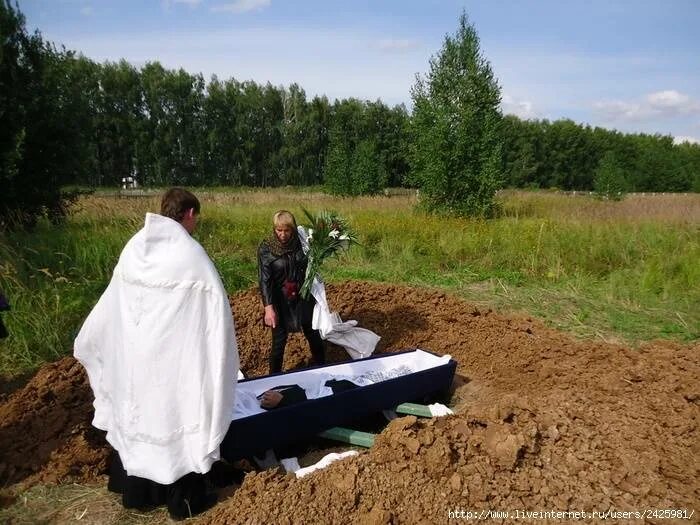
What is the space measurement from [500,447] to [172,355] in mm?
2198

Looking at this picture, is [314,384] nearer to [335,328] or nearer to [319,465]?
[335,328]

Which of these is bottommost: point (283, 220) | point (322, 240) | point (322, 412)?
point (322, 412)

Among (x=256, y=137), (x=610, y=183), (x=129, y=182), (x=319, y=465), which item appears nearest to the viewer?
(x=319, y=465)

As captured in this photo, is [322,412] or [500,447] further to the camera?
[322,412]

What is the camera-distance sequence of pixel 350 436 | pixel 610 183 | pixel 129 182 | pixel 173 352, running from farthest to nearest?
pixel 129 182 < pixel 610 183 < pixel 350 436 < pixel 173 352

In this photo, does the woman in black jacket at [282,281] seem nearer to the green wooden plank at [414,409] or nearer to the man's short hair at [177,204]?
the green wooden plank at [414,409]

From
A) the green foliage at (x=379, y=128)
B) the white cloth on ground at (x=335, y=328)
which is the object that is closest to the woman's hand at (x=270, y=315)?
the white cloth on ground at (x=335, y=328)

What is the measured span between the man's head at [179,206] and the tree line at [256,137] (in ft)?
26.4

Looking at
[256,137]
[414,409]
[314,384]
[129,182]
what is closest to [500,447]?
[414,409]

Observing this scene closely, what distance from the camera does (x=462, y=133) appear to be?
15844 mm

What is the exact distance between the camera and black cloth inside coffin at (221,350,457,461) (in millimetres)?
3869

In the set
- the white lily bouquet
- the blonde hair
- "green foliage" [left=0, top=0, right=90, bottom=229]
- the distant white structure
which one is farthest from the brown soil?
the distant white structure

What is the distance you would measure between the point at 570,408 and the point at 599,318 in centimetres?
348

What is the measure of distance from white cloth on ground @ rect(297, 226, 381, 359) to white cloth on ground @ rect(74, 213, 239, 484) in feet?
7.08
